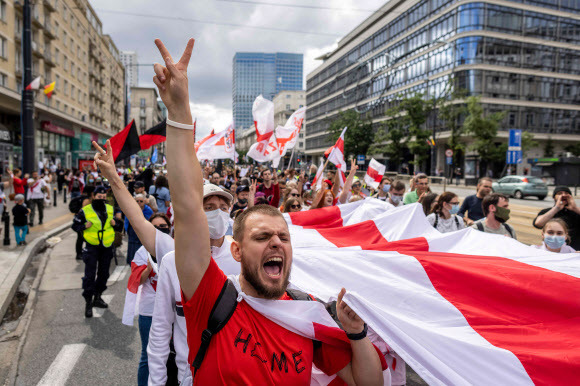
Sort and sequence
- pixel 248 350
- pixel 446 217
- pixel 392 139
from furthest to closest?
pixel 392 139
pixel 446 217
pixel 248 350

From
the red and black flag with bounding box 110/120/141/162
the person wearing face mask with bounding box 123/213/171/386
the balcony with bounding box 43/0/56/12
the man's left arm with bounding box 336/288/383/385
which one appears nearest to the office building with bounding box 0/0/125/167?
the balcony with bounding box 43/0/56/12

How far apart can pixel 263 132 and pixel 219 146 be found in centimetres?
164

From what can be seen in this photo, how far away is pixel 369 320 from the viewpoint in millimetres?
2000

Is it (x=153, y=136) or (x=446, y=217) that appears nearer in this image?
(x=446, y=217)

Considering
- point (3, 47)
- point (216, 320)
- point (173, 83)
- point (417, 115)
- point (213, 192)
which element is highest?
point (3, 47)

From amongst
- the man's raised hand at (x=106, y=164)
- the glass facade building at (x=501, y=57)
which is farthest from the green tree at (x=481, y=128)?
the man's raised hand at (x=106, y=164)

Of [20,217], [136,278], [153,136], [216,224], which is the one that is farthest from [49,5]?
[216,224]

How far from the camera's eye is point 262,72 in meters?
170

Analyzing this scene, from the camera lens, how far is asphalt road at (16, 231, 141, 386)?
400 centimetres

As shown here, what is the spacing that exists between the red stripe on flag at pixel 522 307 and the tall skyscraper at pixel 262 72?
549 feet

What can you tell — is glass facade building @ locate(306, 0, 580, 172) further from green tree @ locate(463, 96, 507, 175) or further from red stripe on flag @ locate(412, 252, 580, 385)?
red stripe on flag @ locate(412, 252, 580, 385)

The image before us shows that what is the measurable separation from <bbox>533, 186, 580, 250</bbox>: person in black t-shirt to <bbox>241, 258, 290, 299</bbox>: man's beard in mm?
4760

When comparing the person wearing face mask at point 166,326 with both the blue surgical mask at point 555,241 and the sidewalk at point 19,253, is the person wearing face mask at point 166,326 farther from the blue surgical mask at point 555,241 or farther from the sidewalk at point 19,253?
the sidewalk at point 19,253

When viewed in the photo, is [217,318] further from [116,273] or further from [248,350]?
[116,273]
